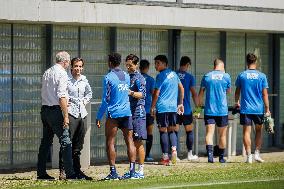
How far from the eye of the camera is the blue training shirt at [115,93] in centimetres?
1761

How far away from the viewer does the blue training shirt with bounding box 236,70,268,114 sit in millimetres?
21281

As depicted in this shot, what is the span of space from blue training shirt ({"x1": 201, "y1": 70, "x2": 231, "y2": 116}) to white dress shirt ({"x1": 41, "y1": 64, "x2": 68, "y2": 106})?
179 inches

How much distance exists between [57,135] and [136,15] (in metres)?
3.93

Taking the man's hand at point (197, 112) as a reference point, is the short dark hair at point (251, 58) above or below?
above

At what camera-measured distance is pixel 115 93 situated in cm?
1767

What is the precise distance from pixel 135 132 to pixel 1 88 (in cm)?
301

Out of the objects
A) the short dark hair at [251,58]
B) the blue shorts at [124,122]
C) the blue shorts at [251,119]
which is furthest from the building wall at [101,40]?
the blue shorts at [124,122]

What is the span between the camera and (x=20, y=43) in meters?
19.9

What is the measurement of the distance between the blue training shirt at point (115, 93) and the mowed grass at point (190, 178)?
3.78ft

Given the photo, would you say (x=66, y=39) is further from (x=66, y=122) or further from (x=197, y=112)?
(x=66, y=122)

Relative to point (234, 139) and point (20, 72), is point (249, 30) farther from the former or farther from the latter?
point (20, 72)

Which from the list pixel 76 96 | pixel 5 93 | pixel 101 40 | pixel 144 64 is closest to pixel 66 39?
pixel 101 40

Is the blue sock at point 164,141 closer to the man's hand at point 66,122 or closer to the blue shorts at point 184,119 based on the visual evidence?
the blue shorts at point 184,119

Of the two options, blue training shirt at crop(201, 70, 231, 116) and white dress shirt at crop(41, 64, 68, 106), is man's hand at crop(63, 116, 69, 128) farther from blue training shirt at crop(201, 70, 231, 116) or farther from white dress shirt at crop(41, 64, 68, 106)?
blue training shirt at crop(201, 70, 231, 116)
